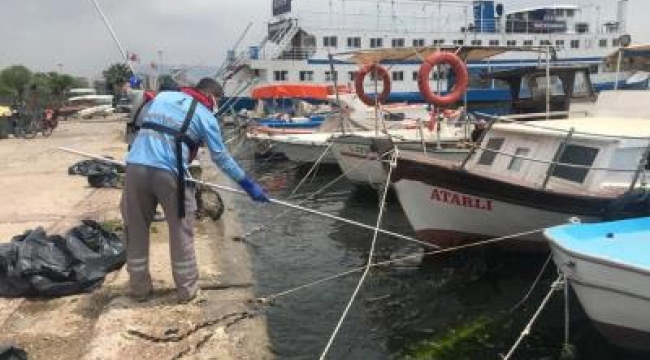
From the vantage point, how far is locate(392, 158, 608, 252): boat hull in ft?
30.6

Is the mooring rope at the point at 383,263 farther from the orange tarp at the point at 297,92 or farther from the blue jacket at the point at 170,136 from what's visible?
the orange tarp at the point at 297,92

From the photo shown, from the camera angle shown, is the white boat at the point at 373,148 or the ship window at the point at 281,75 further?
the ship window at the point at 281,75

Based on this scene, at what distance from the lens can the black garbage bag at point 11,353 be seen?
16.4 feet

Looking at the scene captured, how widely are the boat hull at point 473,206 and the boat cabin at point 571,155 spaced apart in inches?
9.1

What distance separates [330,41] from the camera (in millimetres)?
46469

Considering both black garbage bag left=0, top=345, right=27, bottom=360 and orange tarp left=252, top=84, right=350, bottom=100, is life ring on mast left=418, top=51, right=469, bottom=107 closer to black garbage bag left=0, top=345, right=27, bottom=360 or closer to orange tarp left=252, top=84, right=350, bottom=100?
black garbage bag left=0, top=345, right=27, bottom=360

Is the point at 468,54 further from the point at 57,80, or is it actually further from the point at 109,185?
the point at 57,80

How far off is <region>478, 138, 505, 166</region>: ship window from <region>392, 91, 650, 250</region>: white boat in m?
0.09

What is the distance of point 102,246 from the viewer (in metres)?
7.97

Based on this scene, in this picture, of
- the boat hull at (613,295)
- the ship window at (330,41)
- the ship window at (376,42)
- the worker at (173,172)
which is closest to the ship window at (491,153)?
the boat hull at (613,295)

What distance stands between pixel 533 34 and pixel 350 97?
83.5ft

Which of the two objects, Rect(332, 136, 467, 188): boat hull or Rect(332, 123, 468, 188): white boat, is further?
Rect(332, 136, 467, 188): boat hull

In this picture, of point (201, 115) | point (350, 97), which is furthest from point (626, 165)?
point (350, 97)

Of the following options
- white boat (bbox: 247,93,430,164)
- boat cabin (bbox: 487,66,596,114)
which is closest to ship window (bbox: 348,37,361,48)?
white boat (bbox: 247,93,430,164)
